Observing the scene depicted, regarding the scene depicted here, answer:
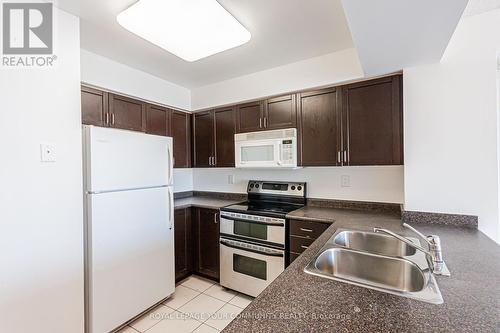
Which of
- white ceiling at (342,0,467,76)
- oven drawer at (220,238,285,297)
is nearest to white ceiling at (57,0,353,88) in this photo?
white ceiling at (342,0,467,76)

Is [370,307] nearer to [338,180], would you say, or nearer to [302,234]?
[302,234]

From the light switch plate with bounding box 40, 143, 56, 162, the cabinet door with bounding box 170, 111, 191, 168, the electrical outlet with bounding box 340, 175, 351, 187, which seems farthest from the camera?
the cabinet door with bounding box 170, 111, 191, 168

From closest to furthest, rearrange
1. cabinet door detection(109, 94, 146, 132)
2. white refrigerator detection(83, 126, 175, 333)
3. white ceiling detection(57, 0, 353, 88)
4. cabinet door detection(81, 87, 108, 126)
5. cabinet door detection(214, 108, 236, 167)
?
white ceiling detection(57, 0, 353, 88) < white refrigerator detection(83, 126, 175, 333) < cabinet door detection(81, 87, 108, 126) < cabinet door detection(109, 94, 146, 132) < cabinet door detection(214, 108, 236, 167)

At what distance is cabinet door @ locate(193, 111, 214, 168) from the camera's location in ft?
10.2

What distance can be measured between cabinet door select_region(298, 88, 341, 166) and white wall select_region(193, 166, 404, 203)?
0.31 meters

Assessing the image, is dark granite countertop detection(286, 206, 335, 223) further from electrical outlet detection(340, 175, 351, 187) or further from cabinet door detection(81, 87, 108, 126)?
cabinet door detection(81, 87, 108, 126)

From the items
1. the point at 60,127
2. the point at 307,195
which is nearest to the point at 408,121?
the point at 307,195

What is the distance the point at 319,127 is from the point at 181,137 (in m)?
1.78

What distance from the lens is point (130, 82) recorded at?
8.63 feet

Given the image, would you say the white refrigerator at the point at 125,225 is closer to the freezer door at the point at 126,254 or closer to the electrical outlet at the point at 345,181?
the freezer door at the point at 126,254

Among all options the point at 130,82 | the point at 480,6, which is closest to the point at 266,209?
the point at 130,82

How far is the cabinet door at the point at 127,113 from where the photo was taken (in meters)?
2.36

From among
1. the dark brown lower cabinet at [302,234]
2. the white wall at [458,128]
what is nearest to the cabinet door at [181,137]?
the dark brown lower cabinet at [302,234]

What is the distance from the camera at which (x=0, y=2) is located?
138 cm
